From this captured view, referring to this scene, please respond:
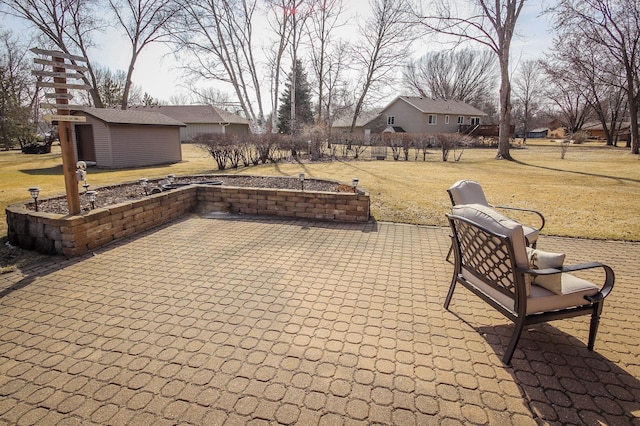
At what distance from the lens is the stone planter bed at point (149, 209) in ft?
14.6

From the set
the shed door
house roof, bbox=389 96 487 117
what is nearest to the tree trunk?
house roof, bbox=389 96 487 117

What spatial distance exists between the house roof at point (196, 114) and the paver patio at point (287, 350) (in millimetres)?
34407

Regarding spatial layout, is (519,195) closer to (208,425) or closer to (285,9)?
(208,425)

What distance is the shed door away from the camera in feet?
51.5

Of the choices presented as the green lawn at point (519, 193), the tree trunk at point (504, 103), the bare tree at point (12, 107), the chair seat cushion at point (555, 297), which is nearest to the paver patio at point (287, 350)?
the chair seat cushion at point (555, 297)

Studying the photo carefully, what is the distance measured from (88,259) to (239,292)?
7.65 feet

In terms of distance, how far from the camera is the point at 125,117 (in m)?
15.9

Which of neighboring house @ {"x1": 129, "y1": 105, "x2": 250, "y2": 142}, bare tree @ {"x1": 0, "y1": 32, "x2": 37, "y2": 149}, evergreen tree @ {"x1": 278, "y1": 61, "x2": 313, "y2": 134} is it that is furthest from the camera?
neighboring house @ {"x1": 129, "y1": 105, "x2": 250, "y2": 142}

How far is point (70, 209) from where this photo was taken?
4.53 meters

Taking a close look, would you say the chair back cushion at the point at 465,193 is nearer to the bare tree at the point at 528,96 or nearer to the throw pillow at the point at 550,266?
the throw pillow at the point at 550,266

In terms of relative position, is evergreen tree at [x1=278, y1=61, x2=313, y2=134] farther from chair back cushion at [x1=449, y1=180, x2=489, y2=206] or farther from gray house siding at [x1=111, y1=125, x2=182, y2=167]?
chair back cushion at [x1=449, y1=180, x2=489, y2=206]

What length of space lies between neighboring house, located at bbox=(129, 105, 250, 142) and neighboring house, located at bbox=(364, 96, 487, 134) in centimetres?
1751

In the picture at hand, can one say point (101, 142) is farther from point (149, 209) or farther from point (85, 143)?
point (149, 209)

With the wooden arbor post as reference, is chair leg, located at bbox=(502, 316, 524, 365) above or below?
below
